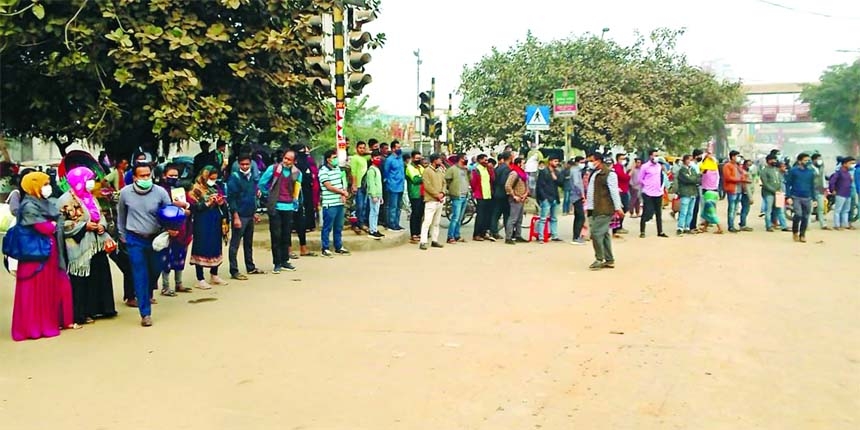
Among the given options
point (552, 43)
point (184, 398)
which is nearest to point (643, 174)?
point (184, 398)

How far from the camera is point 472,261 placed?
1221 cm

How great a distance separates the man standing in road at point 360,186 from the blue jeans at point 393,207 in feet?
1.68

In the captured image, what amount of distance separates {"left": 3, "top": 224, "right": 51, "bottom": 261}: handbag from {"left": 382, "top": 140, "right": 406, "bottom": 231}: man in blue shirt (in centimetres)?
792

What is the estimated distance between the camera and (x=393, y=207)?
49.2 ft

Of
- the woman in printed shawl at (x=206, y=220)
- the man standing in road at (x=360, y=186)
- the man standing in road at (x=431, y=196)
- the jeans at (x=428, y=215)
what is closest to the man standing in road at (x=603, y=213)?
the man standing in road at (x=431, y=196)

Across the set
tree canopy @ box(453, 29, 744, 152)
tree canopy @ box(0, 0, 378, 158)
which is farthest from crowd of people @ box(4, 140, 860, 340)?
tree canopy @ box(453, 29, 744, 152)

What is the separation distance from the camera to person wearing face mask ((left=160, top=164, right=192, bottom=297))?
28.8ft

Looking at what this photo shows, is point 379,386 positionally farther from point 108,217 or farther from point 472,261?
point 472,261

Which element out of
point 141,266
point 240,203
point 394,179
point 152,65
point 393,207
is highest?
point 152,65

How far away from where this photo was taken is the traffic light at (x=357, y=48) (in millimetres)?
11938

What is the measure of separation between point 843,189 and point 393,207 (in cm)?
968

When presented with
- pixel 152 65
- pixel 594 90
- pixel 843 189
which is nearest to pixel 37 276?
pixel 152 65

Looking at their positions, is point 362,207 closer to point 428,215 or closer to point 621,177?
point 428,215

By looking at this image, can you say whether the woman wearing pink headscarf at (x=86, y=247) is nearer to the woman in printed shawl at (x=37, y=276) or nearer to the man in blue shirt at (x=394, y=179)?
the woman in printed shawl at (x=37, y=276)
